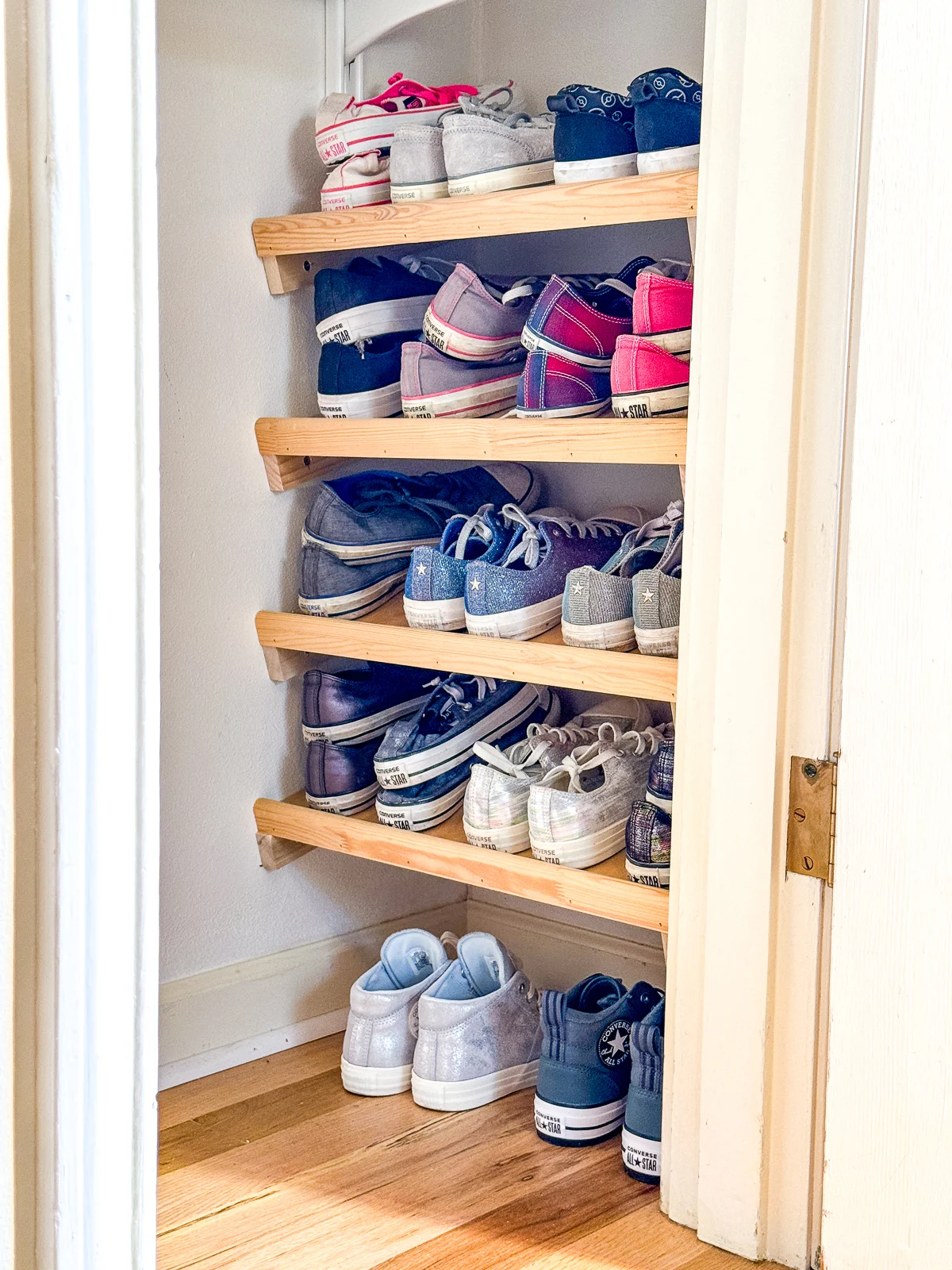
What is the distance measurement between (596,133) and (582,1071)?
1158 millimetres

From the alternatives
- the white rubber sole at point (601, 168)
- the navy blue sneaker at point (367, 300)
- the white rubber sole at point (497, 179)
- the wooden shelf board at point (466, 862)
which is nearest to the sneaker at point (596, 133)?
the white rubber sole at point (601, 168)

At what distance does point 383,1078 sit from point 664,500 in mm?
939

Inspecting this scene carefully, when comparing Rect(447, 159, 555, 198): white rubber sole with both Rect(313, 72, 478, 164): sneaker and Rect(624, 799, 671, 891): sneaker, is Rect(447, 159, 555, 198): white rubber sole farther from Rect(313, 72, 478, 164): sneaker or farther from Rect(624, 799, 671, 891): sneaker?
Rect(624, 799, 671, 891): sneaker

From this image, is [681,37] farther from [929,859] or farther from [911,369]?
[929,859]

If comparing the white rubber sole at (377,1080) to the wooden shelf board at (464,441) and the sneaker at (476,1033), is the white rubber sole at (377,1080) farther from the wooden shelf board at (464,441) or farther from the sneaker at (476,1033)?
the wooden shelf board at (464,441)

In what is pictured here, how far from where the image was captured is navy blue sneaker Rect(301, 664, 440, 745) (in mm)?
1888

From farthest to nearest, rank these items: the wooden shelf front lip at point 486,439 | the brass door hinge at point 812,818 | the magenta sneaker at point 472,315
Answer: the magenta sneaker at point 472,315, the wooden shelf front lip at point 486,439, the brass door hinge at point 812,818

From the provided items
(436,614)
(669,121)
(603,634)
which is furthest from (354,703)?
(669,121)

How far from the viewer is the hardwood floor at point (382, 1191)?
4.54 feet

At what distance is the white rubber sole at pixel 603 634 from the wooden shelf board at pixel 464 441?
0.67 feet

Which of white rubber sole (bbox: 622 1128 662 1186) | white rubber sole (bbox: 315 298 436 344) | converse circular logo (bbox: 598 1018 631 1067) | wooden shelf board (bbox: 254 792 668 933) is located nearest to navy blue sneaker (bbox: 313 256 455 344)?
white rubber sole (bbox: 315 298 436 344)

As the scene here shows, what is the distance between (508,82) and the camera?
182cm

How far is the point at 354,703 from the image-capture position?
1892 mm

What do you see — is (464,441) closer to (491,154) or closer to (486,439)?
(486,439)
